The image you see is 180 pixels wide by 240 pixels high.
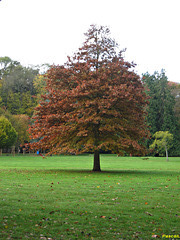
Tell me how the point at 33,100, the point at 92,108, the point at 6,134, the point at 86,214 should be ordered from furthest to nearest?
the point at 33,100, the point at 6,134, the point at 92,108, the point at 86,214

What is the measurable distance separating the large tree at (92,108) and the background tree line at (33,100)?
4592 centimetres

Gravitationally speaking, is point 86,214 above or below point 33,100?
below

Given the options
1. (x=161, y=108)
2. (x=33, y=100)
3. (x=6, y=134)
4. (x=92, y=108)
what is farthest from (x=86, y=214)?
(x=33, y=100)

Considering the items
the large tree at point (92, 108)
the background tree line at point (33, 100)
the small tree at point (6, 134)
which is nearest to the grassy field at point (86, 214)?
the large tree at point (92, 108)

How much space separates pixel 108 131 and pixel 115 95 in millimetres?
2996

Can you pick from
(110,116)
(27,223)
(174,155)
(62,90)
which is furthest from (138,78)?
(174,155)

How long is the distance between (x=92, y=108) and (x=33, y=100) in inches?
2429

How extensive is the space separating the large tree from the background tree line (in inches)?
1808

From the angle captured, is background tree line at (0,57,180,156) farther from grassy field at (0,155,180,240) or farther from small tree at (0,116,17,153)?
grassy field at (0,155,180,240)

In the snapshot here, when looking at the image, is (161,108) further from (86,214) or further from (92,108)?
(86,214)

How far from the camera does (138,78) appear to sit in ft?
83.0

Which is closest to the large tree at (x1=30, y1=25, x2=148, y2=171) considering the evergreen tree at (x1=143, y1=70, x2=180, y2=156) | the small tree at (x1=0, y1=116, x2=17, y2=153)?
the small tree at (x1=0, y1=116, x2=17, y2=153)

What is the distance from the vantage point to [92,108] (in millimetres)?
23297

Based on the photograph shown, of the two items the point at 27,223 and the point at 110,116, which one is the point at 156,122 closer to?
the point at 110,116
